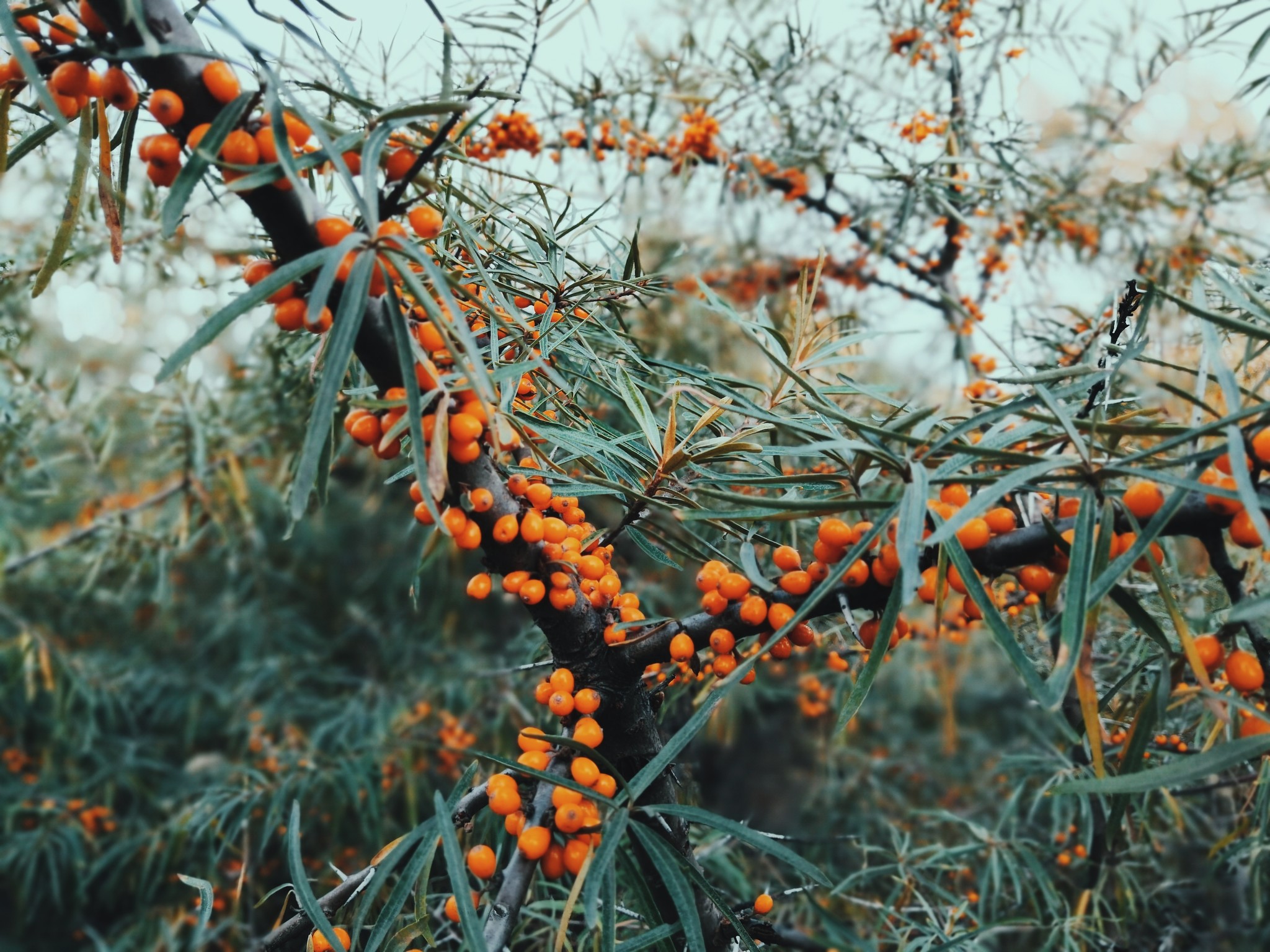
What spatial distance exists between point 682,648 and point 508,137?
82cm

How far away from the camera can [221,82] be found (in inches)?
14.3

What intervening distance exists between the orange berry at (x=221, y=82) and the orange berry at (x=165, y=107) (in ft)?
0.06

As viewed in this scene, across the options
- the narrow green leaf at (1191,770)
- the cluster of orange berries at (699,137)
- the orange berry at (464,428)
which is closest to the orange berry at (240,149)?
the orange berry at (464,428)

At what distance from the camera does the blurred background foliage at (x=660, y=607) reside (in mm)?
1020

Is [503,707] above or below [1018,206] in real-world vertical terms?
below

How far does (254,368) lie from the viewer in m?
1.52

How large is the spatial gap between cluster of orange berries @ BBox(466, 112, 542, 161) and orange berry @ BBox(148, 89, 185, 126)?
645mm

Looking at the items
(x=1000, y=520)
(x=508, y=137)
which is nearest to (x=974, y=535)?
(x=1000, y=520)

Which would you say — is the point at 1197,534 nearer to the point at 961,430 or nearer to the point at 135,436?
the point at 961,430

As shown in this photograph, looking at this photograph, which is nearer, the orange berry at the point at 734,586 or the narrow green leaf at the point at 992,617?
the narrow green leaf at the point at 992,617

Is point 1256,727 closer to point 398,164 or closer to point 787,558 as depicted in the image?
point 787,558

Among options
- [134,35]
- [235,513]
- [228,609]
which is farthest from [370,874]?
[228,609]

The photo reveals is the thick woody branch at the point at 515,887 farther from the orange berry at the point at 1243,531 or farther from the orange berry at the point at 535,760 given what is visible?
the orange berry at the point at 1243,531

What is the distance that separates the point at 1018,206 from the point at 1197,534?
1175 mm
